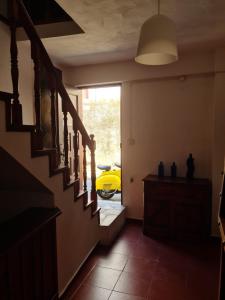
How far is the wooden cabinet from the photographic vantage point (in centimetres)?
313

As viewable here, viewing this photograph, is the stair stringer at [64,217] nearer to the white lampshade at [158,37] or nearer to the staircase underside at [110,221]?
the staircase underside at [110,221]

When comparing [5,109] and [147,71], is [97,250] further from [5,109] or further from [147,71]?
[147,71]

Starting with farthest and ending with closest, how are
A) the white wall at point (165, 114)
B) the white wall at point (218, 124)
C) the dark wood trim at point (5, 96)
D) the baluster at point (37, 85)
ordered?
1. the white wall at point (165, 114)
2. the white wall at point (218, 124)
3. the baluster at point (37, 85)
4. the dark wood trim at point (5, 96)

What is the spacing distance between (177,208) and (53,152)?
207cm

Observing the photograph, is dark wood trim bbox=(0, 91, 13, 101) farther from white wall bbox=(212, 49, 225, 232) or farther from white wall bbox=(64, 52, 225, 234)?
white wall bbox=(212, 49, 225, 232)

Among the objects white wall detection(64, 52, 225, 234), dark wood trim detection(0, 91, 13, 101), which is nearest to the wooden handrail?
dark wood trim detection(0, 91, 13, 101)

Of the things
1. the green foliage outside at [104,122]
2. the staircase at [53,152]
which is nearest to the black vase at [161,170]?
the staircase at [53,152]

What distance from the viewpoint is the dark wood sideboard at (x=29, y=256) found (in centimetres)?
146

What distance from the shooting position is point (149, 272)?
2.54 m

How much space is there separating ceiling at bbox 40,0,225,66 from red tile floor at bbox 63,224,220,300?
2601mm

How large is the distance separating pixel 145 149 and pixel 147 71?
3.98 feet

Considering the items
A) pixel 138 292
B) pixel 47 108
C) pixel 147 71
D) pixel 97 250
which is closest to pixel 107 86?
pixel 147 71

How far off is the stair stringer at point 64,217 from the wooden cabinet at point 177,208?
2.86 ft

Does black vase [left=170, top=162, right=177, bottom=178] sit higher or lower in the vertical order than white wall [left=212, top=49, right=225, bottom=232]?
lower
